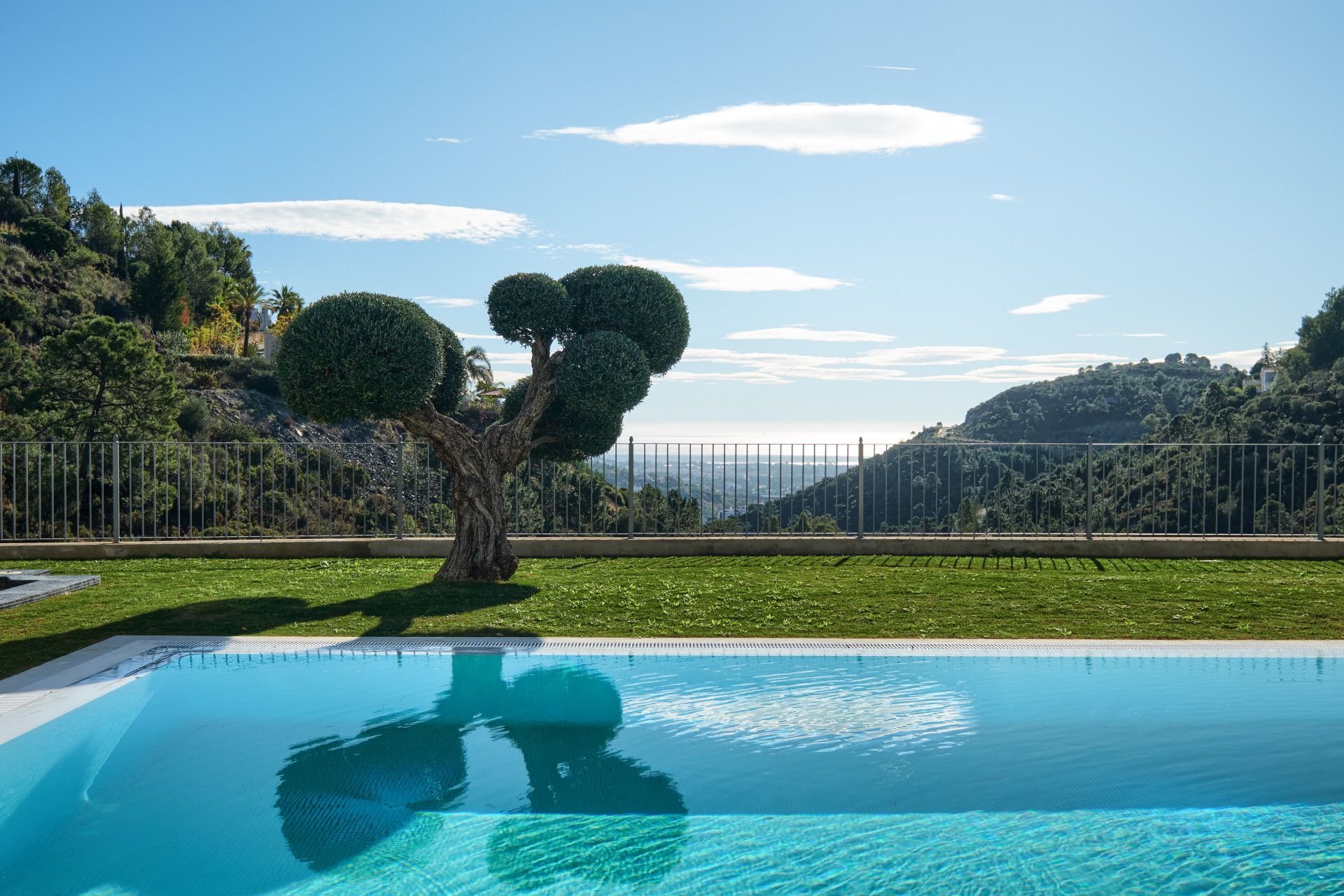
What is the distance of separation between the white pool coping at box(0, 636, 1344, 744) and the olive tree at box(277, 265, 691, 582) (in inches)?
110

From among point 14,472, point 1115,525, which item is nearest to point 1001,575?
point 1115,525

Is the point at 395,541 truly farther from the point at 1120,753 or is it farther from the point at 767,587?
the point at 1120,753

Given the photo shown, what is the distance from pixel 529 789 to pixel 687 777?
2.46 feet

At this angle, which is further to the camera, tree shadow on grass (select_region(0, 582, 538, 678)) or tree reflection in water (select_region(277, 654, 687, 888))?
tree shadow on grass (select_region(0, 582, 538, 678))

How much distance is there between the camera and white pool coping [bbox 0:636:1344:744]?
6.72m

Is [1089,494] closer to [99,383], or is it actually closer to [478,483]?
[478,483]

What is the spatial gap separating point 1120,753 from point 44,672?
20.5 feet

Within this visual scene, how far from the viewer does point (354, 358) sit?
8.98m

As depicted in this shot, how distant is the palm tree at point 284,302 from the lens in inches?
3091

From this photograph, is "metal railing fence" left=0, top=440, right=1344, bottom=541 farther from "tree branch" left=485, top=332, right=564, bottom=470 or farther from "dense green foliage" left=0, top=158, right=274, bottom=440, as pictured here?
"dense green foliage" left=0, top=158, right=274, bottom=440

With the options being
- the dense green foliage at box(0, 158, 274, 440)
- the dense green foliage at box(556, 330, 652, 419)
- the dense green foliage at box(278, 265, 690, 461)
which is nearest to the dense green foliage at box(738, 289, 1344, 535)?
the dense green foliage at box(278, 265, 690, 461)

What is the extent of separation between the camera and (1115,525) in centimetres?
1323

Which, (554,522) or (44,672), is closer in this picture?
(44,672)

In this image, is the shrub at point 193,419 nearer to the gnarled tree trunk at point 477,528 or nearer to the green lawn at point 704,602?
the green lawn at point 704,602
